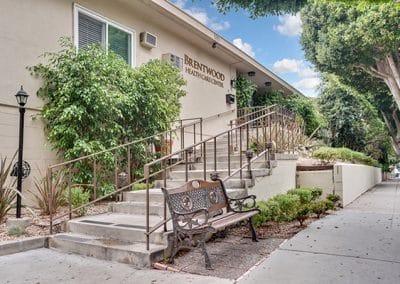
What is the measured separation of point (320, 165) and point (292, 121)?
1.36 metres

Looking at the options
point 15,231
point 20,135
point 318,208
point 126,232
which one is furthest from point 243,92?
point 15,231

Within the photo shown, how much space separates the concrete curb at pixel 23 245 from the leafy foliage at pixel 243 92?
10.7 m

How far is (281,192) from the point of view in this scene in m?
7.40

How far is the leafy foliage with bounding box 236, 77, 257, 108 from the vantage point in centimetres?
1455

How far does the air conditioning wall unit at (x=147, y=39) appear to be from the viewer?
9148 mm

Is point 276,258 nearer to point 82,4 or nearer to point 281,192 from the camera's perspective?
point 281,192

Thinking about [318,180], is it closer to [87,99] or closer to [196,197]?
[196,197]

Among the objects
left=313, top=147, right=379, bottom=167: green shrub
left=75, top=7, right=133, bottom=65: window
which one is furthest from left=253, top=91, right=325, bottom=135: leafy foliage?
left=75, top=7, right=133, bottom=65: window

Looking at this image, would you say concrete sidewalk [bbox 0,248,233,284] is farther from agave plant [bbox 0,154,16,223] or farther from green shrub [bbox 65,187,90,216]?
green shrub [bbox 65,187,90,216]

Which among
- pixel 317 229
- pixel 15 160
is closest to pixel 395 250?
pixel 317 229

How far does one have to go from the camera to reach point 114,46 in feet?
27.9

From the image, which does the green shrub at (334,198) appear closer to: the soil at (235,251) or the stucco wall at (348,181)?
the stucco wall at (348,181)

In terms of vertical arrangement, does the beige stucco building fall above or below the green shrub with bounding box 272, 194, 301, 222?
above

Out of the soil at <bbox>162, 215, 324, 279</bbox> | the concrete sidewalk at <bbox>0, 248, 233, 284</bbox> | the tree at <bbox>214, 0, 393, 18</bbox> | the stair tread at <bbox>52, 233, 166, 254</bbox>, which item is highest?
the tree at <bbox>214, 0, 393, 18</bbox>
